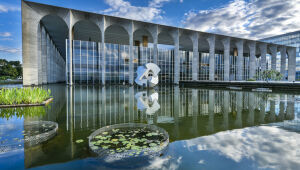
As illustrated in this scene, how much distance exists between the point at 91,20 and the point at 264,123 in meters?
35.9

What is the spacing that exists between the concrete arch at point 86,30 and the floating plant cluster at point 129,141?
35.5 m

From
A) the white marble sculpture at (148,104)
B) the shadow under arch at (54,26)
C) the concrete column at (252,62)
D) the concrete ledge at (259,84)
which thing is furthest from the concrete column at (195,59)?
the shadow under arch at (54,26)

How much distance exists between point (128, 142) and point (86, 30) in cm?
4298

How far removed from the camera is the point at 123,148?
3.58m

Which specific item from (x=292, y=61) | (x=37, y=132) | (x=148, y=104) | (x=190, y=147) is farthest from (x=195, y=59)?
(x=292, y=61)

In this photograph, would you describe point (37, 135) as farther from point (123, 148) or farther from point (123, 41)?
point (123, 41)

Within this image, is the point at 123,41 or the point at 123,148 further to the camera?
the point at 123,41

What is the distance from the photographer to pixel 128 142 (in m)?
3.94

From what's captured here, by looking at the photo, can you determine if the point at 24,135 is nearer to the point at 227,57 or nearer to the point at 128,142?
the point at 128,142

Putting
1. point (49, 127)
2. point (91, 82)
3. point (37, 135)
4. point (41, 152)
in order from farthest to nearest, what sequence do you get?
point (91, 82), point (49, 127), point (37, 135), point (41, 152)

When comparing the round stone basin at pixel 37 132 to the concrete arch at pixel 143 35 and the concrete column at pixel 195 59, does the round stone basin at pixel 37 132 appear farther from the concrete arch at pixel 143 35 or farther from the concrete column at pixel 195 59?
the concrete column at pixel 195 59

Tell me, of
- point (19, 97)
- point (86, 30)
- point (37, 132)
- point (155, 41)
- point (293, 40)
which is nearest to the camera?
point (37, 132)

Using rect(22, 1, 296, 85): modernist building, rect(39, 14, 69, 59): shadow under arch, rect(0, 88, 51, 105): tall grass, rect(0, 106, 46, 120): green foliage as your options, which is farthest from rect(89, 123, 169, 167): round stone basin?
rect(39, 14, 69, 59): shadow under arch

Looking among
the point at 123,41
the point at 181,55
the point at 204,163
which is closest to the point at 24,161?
the point at 204,163
